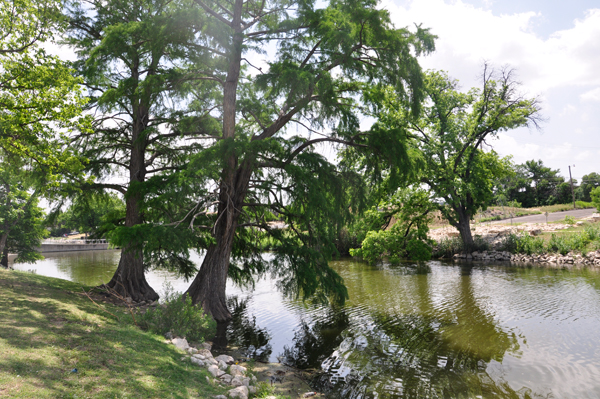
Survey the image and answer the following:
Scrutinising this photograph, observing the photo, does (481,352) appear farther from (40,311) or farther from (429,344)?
(40,311)

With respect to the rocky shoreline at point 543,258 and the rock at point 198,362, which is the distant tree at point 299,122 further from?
the rocky shoreline at point 543,258

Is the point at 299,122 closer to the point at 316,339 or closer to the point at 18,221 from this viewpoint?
the point at 316,339

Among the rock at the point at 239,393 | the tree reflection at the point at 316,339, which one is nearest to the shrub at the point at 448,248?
the tree reflection at the point at 316,339

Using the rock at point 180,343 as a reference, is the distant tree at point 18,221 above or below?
above

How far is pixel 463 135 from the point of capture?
25.5 m

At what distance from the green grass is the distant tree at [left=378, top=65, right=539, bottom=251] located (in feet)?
67.5

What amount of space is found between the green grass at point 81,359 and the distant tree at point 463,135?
20.6 meters

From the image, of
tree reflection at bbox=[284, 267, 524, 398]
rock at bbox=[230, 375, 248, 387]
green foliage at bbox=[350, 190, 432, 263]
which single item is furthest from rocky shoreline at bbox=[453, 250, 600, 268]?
rock at bbox=[230, 375, 248, 387]

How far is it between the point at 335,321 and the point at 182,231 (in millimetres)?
5586

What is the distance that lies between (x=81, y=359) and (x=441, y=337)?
27.0ft

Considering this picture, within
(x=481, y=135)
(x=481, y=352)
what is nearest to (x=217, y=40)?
(x=481, y=352)

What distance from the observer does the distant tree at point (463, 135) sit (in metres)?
23.5

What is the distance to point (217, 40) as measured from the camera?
10.1 metres

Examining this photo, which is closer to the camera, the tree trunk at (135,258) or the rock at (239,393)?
the rock at (239,393)
